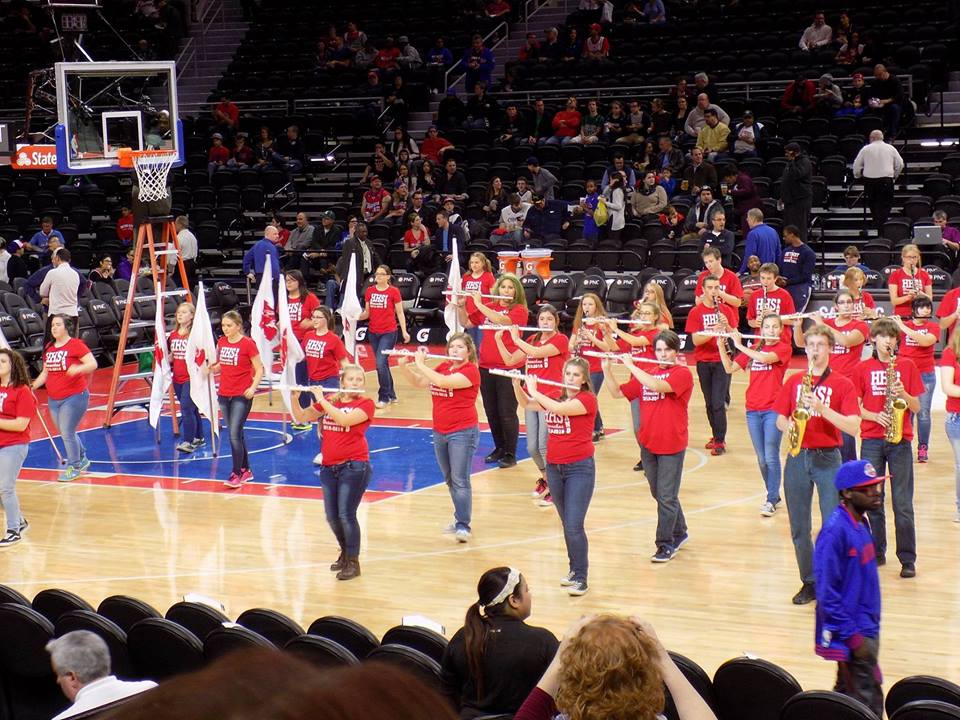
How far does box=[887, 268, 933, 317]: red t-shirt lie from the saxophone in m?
4.61

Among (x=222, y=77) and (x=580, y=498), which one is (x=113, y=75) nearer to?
(x=580, y=498)

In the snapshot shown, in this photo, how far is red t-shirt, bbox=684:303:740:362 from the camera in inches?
492

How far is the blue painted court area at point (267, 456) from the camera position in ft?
43.3

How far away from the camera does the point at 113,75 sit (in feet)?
49.7

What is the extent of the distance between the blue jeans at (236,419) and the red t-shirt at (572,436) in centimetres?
429

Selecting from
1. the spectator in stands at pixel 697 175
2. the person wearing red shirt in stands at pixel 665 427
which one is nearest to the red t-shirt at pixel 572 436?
the person wearing red shirt in stands at pixel 665 427

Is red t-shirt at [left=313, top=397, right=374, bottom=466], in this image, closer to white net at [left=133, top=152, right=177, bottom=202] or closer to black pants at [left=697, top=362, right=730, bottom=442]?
black pants at [left=697, top=362, right=730, bottom=442]

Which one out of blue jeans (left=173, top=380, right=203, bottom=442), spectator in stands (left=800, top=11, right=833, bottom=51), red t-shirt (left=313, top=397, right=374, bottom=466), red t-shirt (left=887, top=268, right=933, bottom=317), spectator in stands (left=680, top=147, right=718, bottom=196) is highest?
spectator in stands (left=800, top=11, right=833, bottom=51)

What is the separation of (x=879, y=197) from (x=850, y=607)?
48.2ft

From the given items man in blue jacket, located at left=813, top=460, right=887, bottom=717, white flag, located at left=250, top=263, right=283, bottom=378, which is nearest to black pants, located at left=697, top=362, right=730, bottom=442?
white flag, located at left=250, top=263, right=283, bottom=378

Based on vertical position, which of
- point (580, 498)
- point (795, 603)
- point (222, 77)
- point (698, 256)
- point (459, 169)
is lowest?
point (795, 603)

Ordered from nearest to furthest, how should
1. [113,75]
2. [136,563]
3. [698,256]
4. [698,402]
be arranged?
1. [136,563]
2. [113,75]
3. [698,402]
4. [698,256]

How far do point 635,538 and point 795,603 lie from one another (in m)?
2.03

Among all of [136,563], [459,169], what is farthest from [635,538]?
[459,169]
